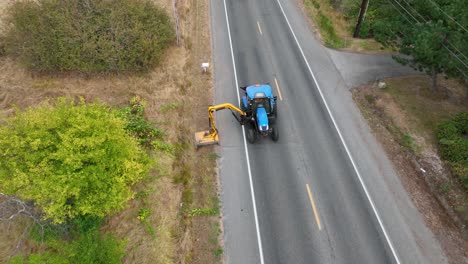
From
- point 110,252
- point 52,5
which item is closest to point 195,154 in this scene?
point 110,252

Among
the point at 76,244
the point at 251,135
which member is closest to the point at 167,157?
the point at 251,135

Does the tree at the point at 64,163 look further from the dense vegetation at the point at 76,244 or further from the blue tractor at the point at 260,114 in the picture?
the blue tractor at the point at 260,114

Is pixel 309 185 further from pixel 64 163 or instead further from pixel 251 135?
pixel 64 163

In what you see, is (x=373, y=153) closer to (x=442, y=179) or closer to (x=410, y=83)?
(x=442, y=179)

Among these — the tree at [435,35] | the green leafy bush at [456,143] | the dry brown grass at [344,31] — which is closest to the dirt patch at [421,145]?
the green leafy bush at [456,143]

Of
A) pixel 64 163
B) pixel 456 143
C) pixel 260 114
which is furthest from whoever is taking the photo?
pixel 260 114
